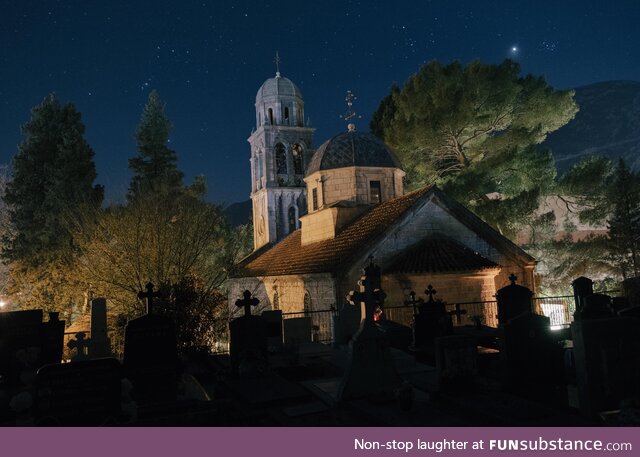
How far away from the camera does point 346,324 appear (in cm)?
1436

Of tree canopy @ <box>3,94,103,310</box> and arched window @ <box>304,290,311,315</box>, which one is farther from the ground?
tree canopy @ <box>3,94,103,310</box>

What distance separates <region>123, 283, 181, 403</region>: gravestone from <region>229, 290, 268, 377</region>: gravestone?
1351mm

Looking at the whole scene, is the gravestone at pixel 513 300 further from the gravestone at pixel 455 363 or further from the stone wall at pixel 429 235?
the gravestone at pixel 455 363

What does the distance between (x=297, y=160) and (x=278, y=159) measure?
1741mm

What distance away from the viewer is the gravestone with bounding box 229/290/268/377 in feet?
33.2

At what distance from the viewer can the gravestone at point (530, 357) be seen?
8031mm

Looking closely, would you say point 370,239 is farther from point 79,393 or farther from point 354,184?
point 79,393

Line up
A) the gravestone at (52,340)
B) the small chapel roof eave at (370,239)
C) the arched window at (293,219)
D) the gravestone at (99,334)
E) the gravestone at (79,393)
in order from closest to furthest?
1. the gravestone at (79,393)
2. the gravestone at (52,340)
3. the gravestone at (99,334)
4. the small chapel roof eave at (370,239)
5. the arched window at (293,219)

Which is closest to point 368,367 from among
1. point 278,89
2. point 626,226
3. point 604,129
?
point 626,226

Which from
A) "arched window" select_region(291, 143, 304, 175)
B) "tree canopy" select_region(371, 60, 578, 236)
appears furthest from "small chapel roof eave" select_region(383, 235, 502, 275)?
"arched window" select_region(291, 143, 304, 175)

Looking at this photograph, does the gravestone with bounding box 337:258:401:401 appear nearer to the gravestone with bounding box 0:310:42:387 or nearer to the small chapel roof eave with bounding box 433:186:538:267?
the gravestone with bounding box 0:310:42:387

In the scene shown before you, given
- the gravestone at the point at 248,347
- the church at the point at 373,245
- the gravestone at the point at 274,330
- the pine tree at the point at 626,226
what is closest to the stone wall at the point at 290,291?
the church at the point at 373,245

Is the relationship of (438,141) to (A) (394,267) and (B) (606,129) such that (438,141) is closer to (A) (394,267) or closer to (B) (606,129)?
(A) (394,267)

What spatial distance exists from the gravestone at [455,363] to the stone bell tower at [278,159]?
116ft
